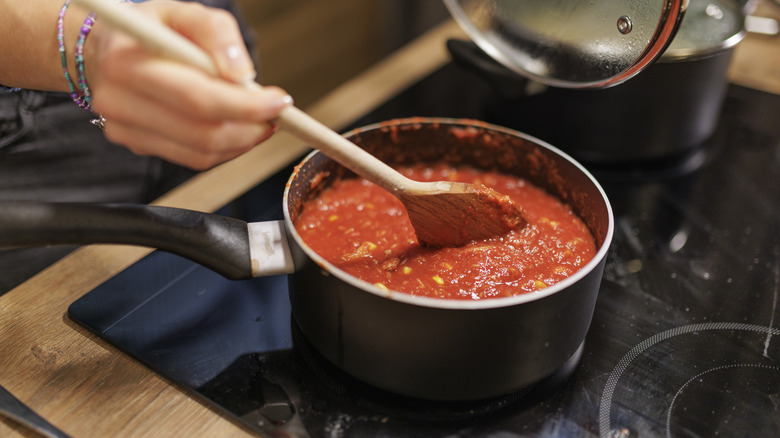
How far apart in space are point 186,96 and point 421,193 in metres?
0.34

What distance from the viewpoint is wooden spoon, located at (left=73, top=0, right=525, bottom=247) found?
64 centimetres

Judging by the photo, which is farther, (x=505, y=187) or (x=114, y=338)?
(x=505, y=187)

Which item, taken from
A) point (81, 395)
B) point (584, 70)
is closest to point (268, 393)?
point (81, 395)

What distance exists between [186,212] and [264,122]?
0.20 m

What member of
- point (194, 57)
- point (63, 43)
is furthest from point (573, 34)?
point (63, 43)

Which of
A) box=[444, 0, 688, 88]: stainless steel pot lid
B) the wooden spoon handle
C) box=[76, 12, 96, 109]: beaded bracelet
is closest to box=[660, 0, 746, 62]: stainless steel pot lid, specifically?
box=[444, 0, 688, 88]: stainless steel pot lid

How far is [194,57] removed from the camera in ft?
2.01

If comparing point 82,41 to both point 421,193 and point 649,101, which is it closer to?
point 421,193

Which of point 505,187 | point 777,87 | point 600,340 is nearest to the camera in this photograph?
point 600,340

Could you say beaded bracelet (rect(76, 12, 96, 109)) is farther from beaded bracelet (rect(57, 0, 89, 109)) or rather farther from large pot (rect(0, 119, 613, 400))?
large pot (rect(0, 119, 613, 400))

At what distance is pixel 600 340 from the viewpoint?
35.4 inches

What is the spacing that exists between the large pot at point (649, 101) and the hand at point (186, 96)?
2.24 ft

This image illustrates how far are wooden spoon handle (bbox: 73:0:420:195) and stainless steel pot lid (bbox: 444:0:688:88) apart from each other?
0.38m

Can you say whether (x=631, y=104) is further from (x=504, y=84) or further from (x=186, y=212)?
(x=186, y=212)
